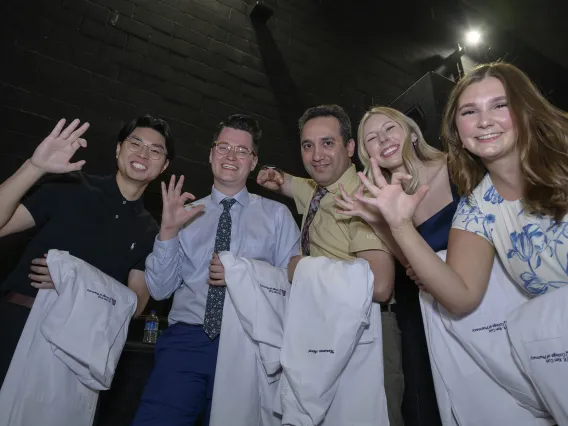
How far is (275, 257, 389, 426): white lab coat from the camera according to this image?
1.21 metres

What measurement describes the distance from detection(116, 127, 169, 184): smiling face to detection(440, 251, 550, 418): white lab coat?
1431 mm

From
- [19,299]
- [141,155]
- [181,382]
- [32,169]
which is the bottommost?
[181,382]

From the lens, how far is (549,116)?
3.91 feet

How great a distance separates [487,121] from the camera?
1260 mm

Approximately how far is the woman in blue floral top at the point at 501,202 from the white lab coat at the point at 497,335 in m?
0.04

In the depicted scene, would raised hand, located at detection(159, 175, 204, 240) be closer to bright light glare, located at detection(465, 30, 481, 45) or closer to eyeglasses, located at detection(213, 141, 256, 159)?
eyeglasses, located at detection(213, 141, 256, 159)

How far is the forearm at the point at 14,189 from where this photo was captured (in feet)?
4.69

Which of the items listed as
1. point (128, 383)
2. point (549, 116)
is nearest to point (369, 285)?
point (549, 116)

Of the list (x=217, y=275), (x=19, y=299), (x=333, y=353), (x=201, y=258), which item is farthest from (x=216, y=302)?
(x=19, y=299)

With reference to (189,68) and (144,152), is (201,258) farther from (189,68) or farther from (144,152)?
(189,68)

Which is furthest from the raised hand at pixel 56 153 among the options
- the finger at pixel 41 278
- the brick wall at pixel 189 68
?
the brick wall at pixel 189 68

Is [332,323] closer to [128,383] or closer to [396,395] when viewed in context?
[396,395]

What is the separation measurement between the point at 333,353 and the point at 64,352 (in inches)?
36.9

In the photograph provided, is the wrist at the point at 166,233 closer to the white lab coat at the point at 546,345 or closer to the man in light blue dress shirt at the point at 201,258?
the man in light blue dress shirt at the point at 201,258
